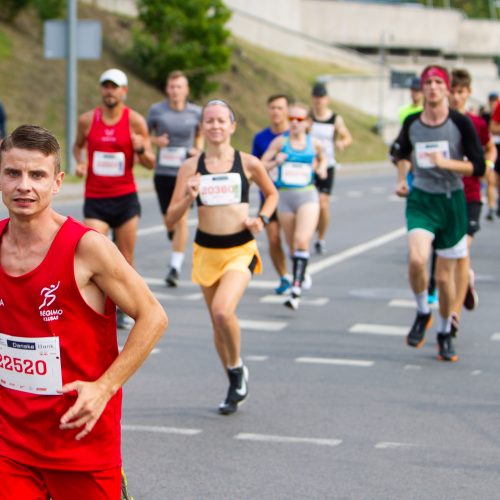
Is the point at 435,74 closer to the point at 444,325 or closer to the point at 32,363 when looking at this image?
the point at 444,325

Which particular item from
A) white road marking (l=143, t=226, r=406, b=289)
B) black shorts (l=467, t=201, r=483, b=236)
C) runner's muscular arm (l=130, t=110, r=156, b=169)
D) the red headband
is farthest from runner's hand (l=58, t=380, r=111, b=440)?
white road marking (l=143, t=226, r=406, b=289)

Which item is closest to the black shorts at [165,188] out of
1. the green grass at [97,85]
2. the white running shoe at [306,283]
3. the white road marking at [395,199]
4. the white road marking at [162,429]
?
the white running shoe at [306,283]

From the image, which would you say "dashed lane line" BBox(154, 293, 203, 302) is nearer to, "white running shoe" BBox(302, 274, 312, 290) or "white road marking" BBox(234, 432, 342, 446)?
"white running shoe" BBox(302, 274, 312, 290)

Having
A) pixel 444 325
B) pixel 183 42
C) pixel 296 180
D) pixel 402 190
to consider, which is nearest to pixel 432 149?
pixel 402 190

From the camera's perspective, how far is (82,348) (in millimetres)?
4227

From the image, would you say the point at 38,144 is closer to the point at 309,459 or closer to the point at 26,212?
the point at 26,212

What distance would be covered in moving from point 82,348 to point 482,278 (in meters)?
10.6

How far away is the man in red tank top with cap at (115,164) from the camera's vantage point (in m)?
11.3

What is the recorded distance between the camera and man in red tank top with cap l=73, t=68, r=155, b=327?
11.3 m

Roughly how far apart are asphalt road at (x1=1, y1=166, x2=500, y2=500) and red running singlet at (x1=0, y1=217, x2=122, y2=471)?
6.54ft

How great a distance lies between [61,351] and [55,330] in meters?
0.07

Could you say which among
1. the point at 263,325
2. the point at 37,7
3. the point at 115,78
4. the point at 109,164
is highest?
the point at 37,7

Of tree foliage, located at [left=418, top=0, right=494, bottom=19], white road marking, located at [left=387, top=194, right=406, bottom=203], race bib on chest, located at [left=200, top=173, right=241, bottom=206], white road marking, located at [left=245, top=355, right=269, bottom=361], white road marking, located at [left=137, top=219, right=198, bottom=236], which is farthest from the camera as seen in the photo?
tree foliage, located at [left=418, top=0, right=494, bottom=19]

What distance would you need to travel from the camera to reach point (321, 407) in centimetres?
808
